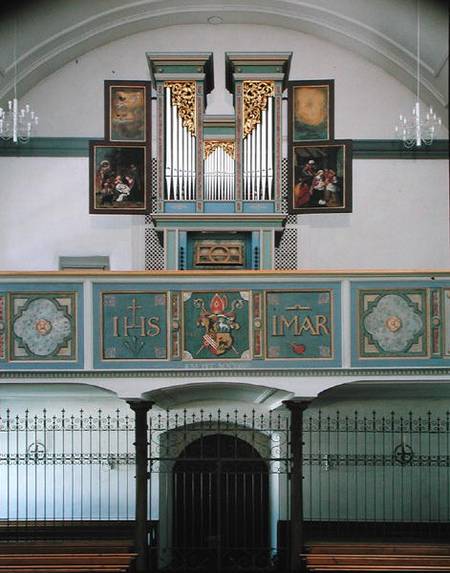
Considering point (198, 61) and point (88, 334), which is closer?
point (88, 334)

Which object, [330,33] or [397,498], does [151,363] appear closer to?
[397,498]

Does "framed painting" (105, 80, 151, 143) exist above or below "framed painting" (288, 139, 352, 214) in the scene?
above

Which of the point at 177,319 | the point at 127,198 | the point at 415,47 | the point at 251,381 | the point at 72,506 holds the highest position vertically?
the point at 415,47

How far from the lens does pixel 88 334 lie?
47.7 feet

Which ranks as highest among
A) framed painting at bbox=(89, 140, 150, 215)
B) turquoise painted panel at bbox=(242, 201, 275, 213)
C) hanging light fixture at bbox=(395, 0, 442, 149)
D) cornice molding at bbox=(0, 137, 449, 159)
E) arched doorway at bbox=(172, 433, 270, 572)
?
hanging light fixture at bbox=(395, 0, 442, 149)

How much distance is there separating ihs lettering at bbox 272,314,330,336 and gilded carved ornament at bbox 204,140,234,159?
3.43 meters

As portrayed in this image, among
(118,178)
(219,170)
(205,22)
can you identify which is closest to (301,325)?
(219,170)

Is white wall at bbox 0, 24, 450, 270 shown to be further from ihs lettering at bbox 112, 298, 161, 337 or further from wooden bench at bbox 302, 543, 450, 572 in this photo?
wooden bench at bbox 302, 543, 450, 572

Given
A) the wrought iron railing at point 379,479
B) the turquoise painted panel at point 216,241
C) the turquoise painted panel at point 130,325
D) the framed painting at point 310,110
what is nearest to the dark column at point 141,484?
the turquoise painted panel at point 130,325

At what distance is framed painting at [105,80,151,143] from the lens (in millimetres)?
16578

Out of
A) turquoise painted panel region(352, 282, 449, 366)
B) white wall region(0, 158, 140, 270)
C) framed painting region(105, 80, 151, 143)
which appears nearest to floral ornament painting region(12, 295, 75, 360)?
framed painting region(105, 80, 151, 143)

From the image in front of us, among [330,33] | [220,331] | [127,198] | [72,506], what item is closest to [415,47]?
[330,33]

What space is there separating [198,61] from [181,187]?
7.08 ft

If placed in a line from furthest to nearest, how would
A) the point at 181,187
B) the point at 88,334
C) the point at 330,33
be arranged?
the point at 330,33 < the point at 181,187 < the point at 88,334
